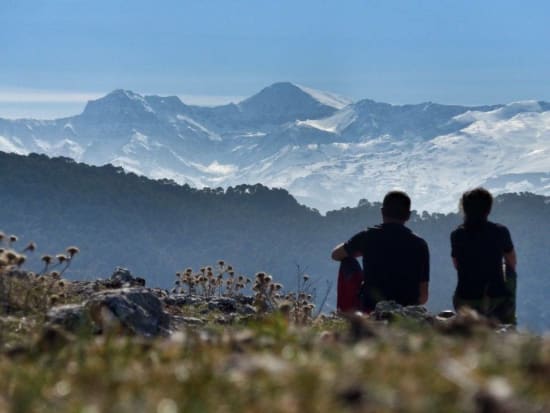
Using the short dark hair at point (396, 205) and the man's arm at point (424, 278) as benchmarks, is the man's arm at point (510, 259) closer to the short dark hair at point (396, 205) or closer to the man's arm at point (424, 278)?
the man's arm at point (424, 278)

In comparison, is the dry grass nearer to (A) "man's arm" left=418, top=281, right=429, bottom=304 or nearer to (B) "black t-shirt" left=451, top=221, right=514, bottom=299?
(B) "black t-shirt" left=451, top=221, right=514, bottom=299

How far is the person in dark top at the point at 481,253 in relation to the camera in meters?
10.6

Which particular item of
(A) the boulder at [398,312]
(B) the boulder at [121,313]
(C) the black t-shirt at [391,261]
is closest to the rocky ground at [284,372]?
(B) the boulder at [121,313]

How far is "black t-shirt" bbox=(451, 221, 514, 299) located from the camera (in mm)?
10688

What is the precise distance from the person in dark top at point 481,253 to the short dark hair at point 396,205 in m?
0.71

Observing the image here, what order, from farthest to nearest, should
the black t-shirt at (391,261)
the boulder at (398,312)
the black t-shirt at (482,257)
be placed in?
1. the black t-shirt at (391,261)
2. the black t-shirt at (482,257)
3. the boulder at (398,312)

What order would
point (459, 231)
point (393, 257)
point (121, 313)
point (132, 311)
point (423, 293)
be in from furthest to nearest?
point (423, 293), point (393, 257), point (459, 231), point (132, 311), point (121, 313)

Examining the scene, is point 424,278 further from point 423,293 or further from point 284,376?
point 284,376

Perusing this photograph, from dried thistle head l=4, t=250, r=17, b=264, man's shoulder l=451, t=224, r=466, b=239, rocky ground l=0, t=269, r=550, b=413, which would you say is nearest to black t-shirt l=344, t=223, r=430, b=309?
man's shoulder l=451, t=224, r=466, b=239

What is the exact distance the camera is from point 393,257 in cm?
1117

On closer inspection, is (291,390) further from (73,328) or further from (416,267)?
(416,267)

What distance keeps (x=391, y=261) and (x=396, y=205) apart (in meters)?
0.67

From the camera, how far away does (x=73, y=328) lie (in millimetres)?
7012

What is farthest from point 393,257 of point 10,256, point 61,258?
point 10,256
